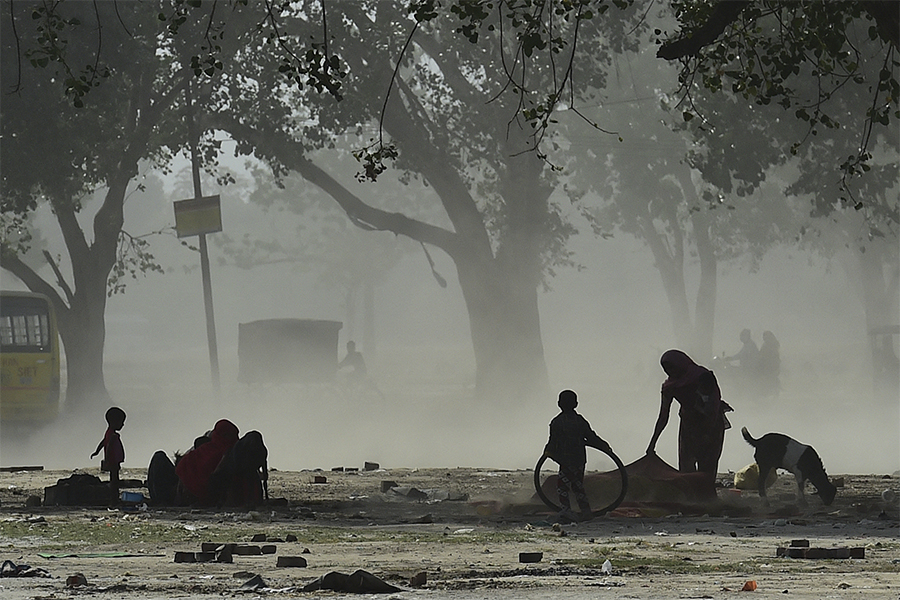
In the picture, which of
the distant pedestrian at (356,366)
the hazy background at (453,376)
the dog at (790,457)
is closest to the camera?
the dog at (790,457)

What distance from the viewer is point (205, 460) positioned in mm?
13055

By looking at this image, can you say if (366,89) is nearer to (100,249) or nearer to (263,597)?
(100,249)

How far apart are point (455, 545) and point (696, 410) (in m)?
4.16

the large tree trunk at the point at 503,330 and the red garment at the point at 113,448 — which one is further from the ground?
the large tree trunk at the point at 503,330

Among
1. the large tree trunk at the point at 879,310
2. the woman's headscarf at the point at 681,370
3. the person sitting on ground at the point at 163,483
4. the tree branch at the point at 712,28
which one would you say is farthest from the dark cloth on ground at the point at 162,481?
the large tree trunk at the point at 879,310

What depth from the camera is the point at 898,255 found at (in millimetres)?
51625

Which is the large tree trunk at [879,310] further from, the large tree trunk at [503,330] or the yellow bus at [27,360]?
the yellow bus at [27,360]

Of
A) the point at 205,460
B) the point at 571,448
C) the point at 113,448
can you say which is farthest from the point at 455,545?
the point at 113,448

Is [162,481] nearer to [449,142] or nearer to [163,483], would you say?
[163,483]

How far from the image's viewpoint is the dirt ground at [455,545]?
7012mm

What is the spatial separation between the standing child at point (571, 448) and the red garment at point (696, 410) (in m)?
1.75

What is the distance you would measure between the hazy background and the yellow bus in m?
0.69

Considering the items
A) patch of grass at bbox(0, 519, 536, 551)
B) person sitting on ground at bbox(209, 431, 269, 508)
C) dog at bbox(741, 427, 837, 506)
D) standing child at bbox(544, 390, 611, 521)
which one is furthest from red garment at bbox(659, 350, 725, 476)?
person sitting on ground at bbox(209, 431, 269, 508)

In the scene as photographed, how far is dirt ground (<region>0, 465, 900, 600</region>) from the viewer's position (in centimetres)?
701
